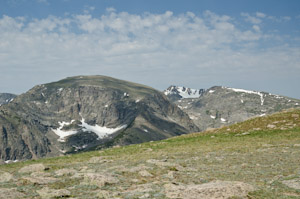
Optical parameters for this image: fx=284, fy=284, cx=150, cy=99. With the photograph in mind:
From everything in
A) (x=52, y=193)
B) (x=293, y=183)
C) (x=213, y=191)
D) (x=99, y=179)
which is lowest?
(x=52, y=193)

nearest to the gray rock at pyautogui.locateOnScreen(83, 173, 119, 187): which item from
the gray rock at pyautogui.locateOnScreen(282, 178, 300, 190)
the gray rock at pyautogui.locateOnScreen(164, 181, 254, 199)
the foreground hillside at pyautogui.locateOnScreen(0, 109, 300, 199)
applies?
the foreground hillside at pyautogui.locateOnScreen(0, 109, 300, 199)

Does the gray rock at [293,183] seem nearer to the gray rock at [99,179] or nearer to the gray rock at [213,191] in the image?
the gray rock at [213,191]

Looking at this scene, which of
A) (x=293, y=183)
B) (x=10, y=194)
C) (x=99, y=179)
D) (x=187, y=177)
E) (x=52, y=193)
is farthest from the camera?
(x=187, y=177)

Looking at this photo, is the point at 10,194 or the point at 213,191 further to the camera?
the point at 10,194

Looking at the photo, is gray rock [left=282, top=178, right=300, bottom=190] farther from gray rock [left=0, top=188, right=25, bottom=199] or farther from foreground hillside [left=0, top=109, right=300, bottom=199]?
gray rock [left=0, top=188, right=25, bottom=199]

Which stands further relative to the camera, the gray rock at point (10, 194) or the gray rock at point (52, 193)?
the gray rock at point (52, 193)

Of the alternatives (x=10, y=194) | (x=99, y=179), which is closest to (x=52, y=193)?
(x=10, y=194)

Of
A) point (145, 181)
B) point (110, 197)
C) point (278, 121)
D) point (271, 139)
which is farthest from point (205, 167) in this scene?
point (278, 121)

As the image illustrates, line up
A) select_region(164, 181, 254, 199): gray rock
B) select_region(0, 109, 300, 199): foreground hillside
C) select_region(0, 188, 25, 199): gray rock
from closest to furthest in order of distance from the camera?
select_region(164, 181, 254, 199): gray rock
select_region(0, 188, 25, 199): gray rock
select_region(0, 109, 300, 199): foreground hillside

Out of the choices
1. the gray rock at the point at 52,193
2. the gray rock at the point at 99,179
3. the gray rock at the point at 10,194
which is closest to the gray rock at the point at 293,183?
the gray rock at the point at 99,179

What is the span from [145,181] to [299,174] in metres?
A: 10.7

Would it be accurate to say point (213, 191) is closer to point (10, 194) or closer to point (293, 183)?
point (293, 183)

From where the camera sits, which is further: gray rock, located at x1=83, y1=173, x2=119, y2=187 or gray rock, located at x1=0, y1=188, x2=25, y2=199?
gray rock, located at x1=83, y1=173, x2=119, y2=187

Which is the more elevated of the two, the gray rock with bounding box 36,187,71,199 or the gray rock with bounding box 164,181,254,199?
the gray rock with bounding box 164,181,254,199
